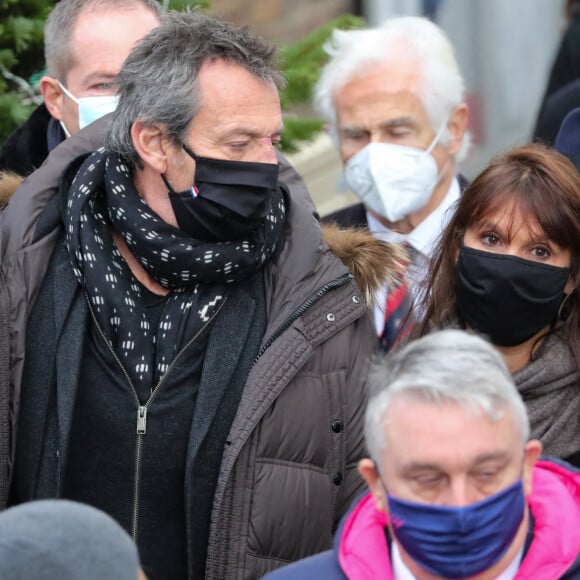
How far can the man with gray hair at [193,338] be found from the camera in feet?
11.6

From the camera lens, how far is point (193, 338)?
3.66 m

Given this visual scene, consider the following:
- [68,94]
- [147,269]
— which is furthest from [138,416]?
[68,94]

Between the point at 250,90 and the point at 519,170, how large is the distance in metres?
0.76

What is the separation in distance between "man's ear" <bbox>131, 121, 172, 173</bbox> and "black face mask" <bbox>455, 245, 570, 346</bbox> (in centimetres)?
86

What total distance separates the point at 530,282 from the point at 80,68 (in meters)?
1.84

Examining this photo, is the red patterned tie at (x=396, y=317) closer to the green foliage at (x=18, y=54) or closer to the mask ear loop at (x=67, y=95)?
the mask ear loop at (x=67, y=95)

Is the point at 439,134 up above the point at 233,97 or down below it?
below

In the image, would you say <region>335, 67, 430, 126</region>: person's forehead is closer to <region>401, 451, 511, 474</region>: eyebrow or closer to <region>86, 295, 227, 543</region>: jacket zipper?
<region>86, 295, 227, 543</region>: jacket zipper

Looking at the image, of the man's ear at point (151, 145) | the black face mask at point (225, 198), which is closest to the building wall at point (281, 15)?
the man's ear at point (151, 145)

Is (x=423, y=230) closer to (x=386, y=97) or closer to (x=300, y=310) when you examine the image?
(x=386, y=97)

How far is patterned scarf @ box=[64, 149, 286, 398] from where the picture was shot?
3619 mm

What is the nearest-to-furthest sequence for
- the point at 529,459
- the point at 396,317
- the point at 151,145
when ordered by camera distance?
the point at 529,459 < the point at 151,145 < the point at 396,317

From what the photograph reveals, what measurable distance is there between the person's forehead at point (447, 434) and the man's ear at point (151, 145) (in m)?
1.30

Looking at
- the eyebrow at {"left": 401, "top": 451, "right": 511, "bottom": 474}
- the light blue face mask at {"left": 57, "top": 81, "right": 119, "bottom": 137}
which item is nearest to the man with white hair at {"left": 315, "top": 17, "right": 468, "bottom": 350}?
the light blue face mask at {"left": 57, "top": 81, "right": 119, "bottom": 137}
